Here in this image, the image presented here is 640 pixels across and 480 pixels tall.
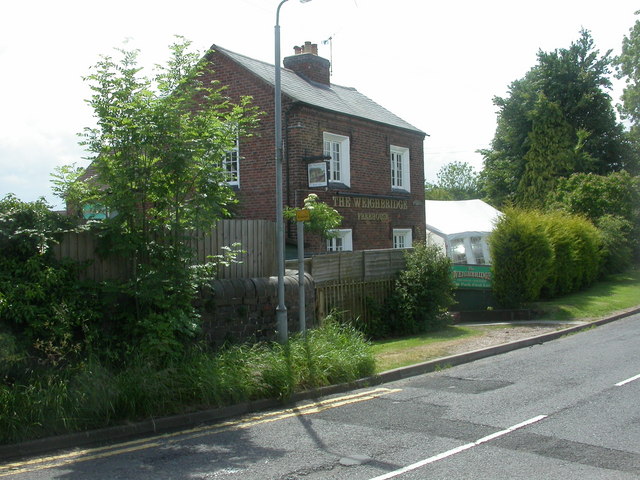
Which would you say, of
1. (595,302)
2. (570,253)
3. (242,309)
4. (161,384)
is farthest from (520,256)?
(161,384)

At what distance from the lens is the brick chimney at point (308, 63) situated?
76.1 feet

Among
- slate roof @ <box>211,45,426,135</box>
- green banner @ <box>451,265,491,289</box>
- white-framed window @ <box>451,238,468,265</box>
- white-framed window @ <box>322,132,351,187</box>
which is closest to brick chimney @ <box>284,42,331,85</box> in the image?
slate roof @ <box>211,45,426,135</box>

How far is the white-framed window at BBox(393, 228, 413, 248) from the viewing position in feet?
76.6

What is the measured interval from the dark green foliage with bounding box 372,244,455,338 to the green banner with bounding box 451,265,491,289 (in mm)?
3771

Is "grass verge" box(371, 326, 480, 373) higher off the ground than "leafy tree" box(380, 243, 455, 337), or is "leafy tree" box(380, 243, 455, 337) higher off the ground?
"leafy tree" box(380, 243, 455, 337)

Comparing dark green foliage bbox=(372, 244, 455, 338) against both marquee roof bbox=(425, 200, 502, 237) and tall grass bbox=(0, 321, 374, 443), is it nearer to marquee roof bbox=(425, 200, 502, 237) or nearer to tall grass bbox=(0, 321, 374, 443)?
tall grass bbox=(0, 321, 374, 443)

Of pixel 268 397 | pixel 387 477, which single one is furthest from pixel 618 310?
pixel 387 477

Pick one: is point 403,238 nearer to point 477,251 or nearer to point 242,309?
point 477,251

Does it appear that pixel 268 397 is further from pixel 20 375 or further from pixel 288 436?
pixel 20 375

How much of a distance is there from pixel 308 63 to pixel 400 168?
16.5ft

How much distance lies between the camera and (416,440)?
6828 millimetres

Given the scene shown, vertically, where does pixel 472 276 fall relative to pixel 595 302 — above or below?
above

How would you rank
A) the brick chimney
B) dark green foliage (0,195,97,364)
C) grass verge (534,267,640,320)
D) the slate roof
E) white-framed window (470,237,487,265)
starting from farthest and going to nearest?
1. white-framed window (470,237,487,265)
2. the brick chimney
3. the slate roof
4. grass verge (534,267,640,320)
5. dark green foliage (0,195,97,364)

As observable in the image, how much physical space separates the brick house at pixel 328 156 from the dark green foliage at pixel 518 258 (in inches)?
164
